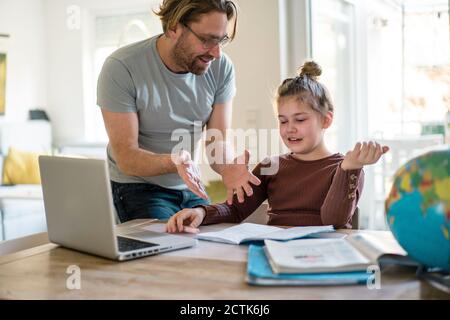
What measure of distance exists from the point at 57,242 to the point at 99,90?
649 mm

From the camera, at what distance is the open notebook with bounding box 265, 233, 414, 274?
1.01m

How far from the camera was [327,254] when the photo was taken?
1.10m

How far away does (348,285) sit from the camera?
967 mm

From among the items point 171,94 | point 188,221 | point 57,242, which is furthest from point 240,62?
point 57,242

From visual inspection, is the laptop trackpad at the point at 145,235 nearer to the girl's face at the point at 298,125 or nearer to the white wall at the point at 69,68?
the girl's face at the point at 298,125

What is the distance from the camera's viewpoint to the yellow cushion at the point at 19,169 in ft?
14.9

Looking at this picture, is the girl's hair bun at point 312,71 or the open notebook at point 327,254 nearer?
the open notebook at point 327,254

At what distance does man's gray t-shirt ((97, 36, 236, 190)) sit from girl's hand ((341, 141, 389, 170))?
707 millimetres

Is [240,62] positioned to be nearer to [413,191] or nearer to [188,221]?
[188,221]

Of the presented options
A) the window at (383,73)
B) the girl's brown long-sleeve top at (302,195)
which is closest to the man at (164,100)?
the girl's brown long-sleeve top at (302,195)

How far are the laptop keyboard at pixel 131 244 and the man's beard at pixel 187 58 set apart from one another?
73cm

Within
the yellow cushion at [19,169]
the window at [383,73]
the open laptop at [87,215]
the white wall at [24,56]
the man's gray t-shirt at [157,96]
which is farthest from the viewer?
the white wall at [24,56]

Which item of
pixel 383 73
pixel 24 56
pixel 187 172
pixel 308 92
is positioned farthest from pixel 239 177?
pixel 24 56

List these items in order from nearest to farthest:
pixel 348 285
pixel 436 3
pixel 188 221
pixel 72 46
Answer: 1. pixel 348 285
2. pixel 188 221
3. pixel 436 3
4. pixel 72 46
